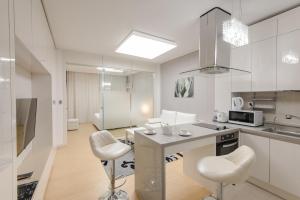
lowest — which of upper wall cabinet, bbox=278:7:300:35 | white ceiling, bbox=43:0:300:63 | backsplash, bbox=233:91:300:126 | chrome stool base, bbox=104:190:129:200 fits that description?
chrome stool base, bbox=104:190:129:200

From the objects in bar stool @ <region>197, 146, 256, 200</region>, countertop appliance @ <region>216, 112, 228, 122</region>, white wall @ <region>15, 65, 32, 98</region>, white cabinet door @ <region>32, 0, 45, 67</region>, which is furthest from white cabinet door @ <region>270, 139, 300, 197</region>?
white wall @ <region>15, 65, 32, 98</region>

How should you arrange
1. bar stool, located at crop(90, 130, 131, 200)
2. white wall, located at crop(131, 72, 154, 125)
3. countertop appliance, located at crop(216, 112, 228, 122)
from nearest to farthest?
bar stool, located at crop(90, 130, 131, 200), countertop appliance, located at crop(216, 112, 228, 122), white wall, located at crop(131, 72, 154, 125)

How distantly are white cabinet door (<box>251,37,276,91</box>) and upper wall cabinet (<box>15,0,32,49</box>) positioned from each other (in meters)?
→ 3.04

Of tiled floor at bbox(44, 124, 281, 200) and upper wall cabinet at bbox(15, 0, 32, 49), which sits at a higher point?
upper wall cabinet at bbox(15, 0, 32, 49)

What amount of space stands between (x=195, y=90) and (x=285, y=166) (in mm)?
2533

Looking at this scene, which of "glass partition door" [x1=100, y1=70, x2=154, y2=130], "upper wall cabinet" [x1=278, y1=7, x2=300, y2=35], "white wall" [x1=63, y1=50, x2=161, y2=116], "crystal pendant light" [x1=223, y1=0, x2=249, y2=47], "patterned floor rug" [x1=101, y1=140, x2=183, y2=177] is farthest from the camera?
"glass partition door" [x1=100, y1=70, x2=154, y2=130]

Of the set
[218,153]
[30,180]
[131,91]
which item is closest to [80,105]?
[131,91]

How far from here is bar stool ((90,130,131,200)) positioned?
70.7 inches

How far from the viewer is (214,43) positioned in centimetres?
205

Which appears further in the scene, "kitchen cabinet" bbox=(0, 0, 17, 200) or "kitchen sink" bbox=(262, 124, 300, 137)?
"kitchen sink" bbox=(262, 124, 300, 137)

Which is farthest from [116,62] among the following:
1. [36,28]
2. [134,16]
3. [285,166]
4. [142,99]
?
[285,166]

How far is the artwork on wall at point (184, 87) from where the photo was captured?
422 cm

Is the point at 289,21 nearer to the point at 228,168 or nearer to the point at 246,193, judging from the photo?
the point at 228,168

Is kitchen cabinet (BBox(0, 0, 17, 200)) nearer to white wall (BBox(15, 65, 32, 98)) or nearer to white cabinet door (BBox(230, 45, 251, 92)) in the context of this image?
white wall (BBox(15, 65, 32, 98))
